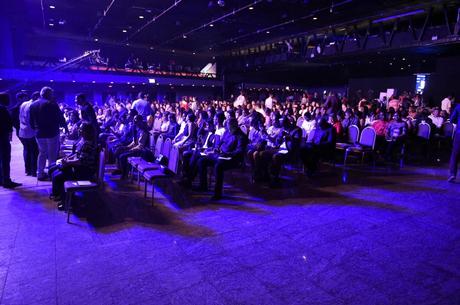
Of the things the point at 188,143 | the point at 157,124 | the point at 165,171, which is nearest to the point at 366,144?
the point at 188,143

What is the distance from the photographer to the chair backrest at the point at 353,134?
25.5ft

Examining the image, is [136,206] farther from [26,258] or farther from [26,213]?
[26,258]

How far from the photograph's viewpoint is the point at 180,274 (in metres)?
2.85

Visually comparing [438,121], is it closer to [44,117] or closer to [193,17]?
[193,17]

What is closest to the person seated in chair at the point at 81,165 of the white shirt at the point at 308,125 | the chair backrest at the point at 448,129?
the white shirt at the point at 308,125

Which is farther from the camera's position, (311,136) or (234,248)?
(311,136)

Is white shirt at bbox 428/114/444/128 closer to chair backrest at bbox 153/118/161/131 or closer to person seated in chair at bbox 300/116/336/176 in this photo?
person seated in chair at bbox 300/116/336/176

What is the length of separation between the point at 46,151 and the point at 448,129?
10.2 m

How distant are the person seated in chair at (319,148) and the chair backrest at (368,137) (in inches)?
43.5

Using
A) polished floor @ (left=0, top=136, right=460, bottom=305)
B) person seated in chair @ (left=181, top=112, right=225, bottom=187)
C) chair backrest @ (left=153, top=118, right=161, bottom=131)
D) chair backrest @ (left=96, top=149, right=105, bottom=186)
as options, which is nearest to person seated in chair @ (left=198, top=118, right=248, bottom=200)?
person seated in chair @ (left=181, top=112, right=225, bottom=187)

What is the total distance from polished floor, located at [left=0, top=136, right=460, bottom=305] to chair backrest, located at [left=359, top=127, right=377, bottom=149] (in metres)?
2.14

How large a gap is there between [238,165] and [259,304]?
3.17m

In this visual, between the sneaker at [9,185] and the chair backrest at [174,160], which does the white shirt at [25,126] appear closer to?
the sneaker at [9,185]

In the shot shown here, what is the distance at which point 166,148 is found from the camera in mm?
5633
